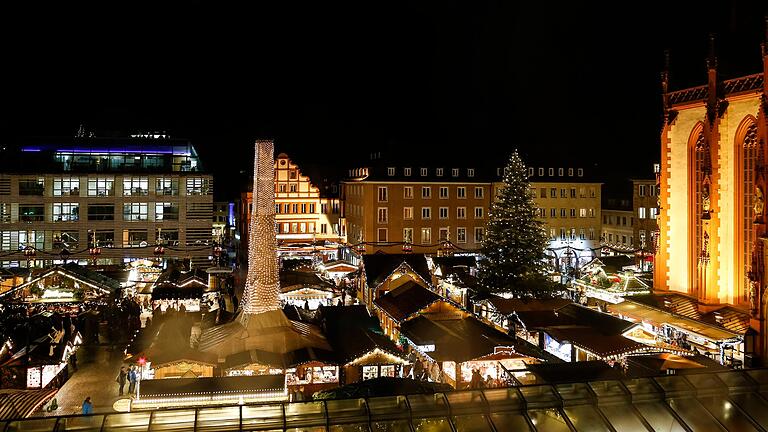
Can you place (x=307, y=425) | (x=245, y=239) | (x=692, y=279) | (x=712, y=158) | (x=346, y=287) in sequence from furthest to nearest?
1. (x=245, y=239)
2. (x=346, y=287)
3. (x=692, y=279)
4. (x=712, y=158)
5. (x=307, y=425)

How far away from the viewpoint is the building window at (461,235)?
56903 mm

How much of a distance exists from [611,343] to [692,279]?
826cm

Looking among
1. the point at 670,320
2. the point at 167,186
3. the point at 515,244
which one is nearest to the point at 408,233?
the point at 167,186

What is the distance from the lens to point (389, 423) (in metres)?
10.4

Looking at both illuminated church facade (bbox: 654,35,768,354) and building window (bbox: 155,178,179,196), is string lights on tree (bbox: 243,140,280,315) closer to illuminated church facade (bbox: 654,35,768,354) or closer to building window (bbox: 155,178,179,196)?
illuminated church facade (bbox: 654,35,768,354)

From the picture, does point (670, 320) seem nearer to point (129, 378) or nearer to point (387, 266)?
point (387, 266)

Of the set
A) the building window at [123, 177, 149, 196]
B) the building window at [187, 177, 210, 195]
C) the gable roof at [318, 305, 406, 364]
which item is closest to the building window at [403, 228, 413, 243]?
the building window at [187, 177, 210, 195]

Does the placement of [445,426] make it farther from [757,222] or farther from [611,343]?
[757,222]

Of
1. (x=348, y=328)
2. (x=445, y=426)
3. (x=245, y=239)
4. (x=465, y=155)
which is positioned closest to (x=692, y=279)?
(x=348, y=328)

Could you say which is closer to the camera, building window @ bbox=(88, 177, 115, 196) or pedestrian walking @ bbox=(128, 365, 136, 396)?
pedestrian walking @ bbox=(128, 365, 136, 396)

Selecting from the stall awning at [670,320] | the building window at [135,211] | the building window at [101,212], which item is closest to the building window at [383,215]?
the building window at [135,211]

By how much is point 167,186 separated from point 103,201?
4.63 m

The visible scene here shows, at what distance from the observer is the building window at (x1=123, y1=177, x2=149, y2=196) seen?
51031 millimetres

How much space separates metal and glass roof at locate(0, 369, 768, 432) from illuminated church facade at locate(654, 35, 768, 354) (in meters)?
11.2
